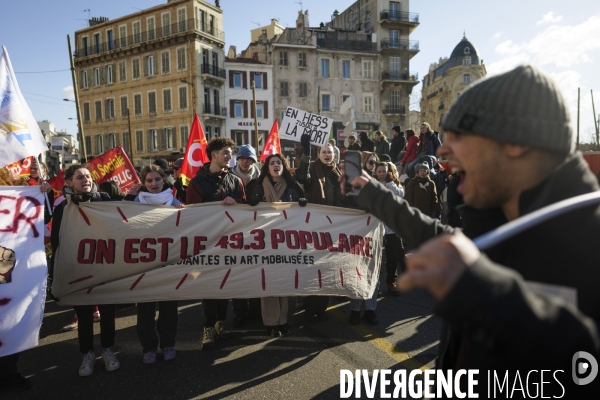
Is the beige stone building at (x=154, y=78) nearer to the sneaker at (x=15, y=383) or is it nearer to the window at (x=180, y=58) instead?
the window at (x=180, y=58)

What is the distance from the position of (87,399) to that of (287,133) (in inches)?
293

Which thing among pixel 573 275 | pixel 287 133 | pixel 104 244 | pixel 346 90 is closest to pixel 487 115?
pixel 573 275

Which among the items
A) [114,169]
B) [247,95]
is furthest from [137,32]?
[114,169]

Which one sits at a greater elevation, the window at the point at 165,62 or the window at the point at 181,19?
the window at the point at 181,19

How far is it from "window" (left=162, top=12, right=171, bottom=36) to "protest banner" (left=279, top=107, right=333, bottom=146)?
35.0 meters

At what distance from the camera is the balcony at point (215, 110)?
39.2 m

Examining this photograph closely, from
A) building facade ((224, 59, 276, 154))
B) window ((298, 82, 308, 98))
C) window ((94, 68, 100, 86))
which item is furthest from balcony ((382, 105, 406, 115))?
window ((94, 68, 100, 86))

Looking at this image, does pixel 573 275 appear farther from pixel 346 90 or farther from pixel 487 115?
pixel 346 90

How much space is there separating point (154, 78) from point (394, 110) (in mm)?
23754

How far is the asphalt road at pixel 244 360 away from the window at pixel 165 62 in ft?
124

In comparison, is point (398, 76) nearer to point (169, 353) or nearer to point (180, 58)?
point (180, 58)

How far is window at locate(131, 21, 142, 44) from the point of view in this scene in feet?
136

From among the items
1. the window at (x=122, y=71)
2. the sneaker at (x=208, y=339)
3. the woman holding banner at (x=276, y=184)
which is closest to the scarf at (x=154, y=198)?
the woman holding banner at (x=276, y=184)

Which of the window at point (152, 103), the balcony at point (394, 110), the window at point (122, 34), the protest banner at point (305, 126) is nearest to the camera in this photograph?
the protest banner at point (305, 126)
